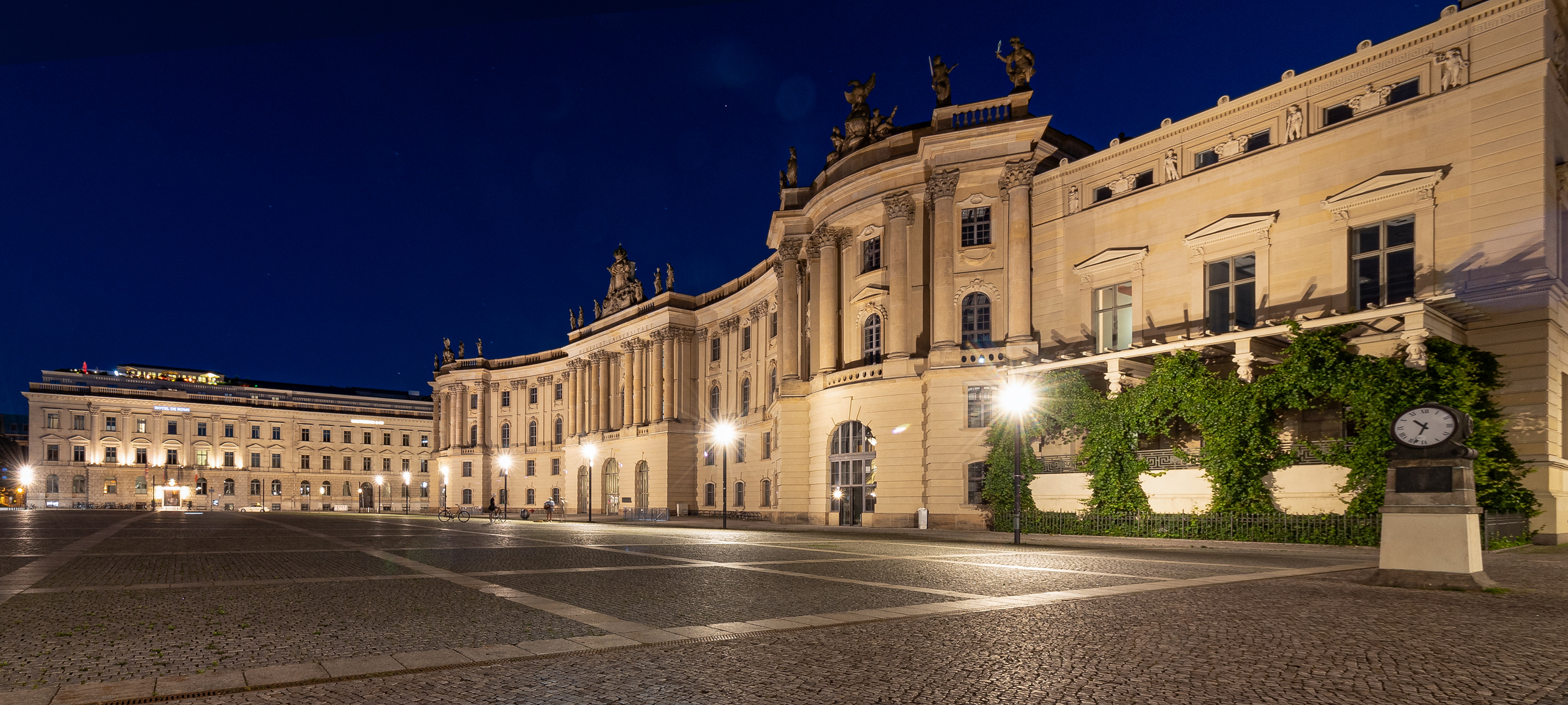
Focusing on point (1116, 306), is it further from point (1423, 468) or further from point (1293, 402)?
point (1423, 468)

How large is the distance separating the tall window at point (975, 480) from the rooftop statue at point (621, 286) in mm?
49457

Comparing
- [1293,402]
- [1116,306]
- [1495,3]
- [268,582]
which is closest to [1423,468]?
[1293,402]

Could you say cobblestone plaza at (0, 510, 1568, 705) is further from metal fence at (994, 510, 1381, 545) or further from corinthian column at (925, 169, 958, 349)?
corinthian column at (925, 169, 958, 349)

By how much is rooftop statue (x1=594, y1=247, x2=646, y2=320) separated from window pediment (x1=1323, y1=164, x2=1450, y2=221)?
60.8 meters

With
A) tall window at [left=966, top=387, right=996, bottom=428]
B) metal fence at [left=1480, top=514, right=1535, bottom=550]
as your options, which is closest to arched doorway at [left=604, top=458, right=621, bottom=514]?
Answer: tall window at [left=966, top=387, right=996, bottom=428]

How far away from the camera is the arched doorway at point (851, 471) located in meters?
43.1

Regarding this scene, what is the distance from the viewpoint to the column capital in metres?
40.2

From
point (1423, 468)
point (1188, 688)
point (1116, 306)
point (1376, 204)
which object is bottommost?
point (1188, 688)

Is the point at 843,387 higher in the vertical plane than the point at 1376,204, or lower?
lower

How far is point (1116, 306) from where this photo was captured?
37.0m

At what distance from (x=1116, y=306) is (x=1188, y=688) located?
104ft

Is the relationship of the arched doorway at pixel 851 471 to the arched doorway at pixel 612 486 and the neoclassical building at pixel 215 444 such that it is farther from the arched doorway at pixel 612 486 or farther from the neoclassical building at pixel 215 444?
the neoclassical building at pixel 215 444

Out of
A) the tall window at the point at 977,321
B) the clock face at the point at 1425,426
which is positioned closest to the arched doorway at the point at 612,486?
the tall window at the point at 977,321

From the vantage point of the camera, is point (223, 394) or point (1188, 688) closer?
point (1188, 688)
